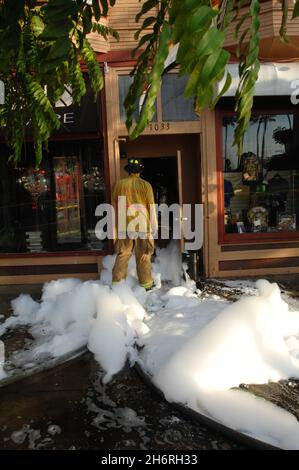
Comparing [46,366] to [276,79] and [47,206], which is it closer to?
[47,206]

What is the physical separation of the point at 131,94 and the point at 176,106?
19.0ft

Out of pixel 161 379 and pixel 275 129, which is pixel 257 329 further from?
pixel 275 129

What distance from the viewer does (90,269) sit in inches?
302

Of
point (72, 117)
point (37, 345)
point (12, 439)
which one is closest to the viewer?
point (12, 439)

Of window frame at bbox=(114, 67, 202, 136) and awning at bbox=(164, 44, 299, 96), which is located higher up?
awning at bbox=(164, 44, 299, 96)

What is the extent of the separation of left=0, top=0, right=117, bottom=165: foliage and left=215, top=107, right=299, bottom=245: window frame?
4373 mm

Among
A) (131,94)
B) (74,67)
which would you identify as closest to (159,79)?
(131,94)

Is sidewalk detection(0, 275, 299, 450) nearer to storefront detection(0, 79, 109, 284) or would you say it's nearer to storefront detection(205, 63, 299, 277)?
storefront detection(0, 79, 109, 284)

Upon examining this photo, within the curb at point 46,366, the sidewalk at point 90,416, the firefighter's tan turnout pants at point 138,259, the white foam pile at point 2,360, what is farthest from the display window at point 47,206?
the sidewalk at point 90,416

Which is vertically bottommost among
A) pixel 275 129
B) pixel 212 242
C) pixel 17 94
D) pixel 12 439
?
pixel 12 439

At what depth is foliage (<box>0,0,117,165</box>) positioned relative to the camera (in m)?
1.70

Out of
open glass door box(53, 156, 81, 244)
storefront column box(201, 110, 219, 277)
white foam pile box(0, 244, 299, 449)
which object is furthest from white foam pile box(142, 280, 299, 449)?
open glass door box(53, 156, 81, 244)

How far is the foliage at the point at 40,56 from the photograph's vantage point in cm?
170

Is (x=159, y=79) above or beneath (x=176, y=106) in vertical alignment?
beneath
